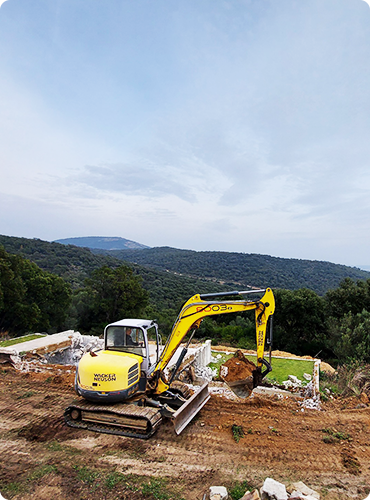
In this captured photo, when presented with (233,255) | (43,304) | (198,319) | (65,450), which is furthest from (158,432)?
(233,255)

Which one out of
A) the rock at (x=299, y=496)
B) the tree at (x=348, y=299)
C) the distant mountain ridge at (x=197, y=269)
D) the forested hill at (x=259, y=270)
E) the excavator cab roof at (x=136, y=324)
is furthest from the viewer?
the forested hill at (x=259, y=270)

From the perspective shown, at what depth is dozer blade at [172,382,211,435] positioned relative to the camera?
256 inches

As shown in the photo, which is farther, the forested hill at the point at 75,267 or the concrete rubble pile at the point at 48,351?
the forested hill at the point at 75,267

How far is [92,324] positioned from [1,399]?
21.3 metres

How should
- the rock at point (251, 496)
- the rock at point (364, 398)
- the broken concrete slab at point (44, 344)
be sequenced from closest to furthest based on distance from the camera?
the rock at point (251, 496) < the rock at point (364, 398) < the broken concrete slab at point (44, 344)

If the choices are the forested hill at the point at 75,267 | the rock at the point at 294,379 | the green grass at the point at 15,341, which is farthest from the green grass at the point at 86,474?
the forested hill at the point at 75,267

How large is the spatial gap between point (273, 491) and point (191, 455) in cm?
189

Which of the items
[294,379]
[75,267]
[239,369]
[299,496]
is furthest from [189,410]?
[75,267]

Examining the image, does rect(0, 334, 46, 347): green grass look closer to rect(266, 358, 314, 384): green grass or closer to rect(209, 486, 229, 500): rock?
rect(266, 358, 314, 384): green grass

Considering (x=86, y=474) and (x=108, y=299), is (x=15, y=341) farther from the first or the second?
(x=108, y=299)

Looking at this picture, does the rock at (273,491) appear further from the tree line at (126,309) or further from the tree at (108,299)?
the tree at (108,299)

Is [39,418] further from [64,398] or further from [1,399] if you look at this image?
[1,399]

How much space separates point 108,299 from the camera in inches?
1148

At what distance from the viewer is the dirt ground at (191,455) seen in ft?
16.5
